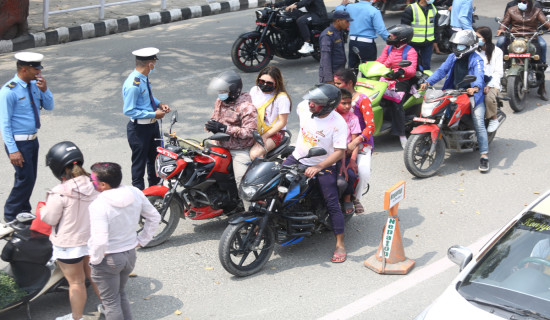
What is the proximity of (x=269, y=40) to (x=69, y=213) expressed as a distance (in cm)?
803

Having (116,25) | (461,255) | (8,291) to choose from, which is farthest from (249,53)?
(461,255)

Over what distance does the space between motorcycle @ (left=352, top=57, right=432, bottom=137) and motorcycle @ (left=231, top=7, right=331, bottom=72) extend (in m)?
3.40

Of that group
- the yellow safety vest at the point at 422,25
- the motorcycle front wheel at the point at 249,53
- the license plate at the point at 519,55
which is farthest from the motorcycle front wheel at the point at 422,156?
the motorcycle front wheel at the point at 249,53

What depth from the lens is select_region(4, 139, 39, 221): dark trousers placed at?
700 cm

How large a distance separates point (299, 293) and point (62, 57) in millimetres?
8992

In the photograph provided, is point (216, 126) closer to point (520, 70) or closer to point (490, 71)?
point (490, 71)

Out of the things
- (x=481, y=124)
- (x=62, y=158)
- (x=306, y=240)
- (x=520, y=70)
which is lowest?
(x=306, y=240)

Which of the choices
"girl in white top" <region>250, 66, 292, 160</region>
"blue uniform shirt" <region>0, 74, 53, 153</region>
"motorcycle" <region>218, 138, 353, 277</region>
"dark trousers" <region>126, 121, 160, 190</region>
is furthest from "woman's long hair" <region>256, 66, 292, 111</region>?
"blue uniform shirt" <region>0, 74, 53, 153</region>

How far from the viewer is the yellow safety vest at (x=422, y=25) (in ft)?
38.0

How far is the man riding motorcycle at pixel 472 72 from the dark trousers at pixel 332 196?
2.93 meters

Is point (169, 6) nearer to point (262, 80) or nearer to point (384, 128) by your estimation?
point (384, 128)

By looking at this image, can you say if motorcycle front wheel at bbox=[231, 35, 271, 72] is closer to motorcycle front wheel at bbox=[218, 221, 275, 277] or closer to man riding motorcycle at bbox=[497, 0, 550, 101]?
man riding motorcycle at bbox=[497, 0, 550, 101]

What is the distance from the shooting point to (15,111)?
6.89 meters

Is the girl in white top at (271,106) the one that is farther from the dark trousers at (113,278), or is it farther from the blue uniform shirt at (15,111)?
the dark trousers at (113,278)
